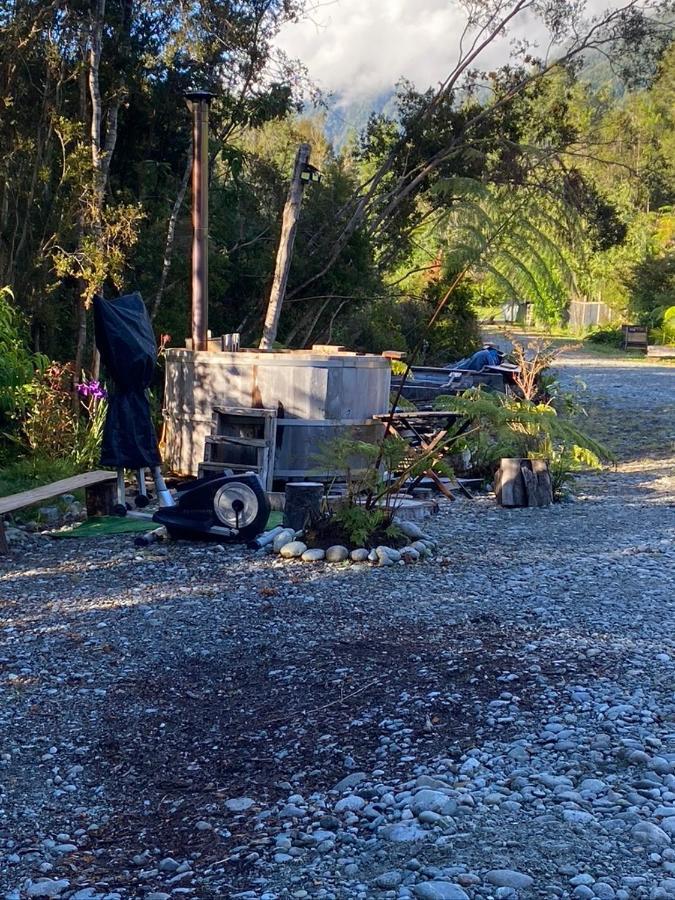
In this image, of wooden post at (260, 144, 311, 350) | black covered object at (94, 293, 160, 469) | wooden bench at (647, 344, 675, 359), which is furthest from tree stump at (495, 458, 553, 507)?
wooden bench at (647, 344, 675, 359)

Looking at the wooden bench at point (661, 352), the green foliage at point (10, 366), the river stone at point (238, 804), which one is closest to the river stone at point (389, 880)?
the river stone at point (238, 804)

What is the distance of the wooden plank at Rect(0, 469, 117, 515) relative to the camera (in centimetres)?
742

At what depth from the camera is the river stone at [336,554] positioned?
6.99 metres

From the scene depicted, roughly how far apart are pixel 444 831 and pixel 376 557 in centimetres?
387

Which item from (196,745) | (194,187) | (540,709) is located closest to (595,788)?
(540,709)

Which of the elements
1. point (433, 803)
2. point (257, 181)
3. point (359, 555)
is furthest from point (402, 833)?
point (257, 181)

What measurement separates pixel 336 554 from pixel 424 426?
4.15 m

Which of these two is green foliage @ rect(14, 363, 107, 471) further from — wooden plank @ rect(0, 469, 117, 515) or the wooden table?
the wooden table

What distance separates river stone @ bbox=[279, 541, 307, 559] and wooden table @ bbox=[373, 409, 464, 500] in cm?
270

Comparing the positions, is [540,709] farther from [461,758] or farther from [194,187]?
[194,187]

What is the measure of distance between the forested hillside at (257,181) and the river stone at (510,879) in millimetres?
6955

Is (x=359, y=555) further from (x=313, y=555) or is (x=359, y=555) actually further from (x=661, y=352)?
(x=661, y=352)

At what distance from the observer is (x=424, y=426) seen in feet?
35.9

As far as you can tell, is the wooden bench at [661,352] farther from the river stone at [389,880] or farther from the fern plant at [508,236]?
the river stone at [389,880]
